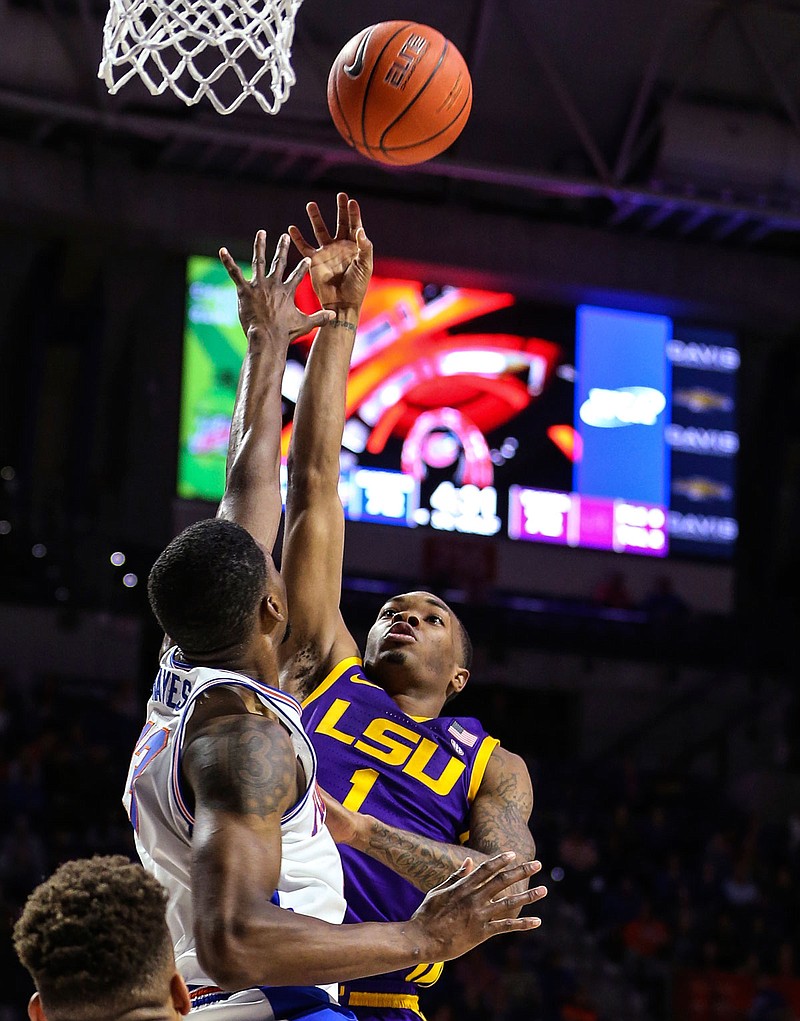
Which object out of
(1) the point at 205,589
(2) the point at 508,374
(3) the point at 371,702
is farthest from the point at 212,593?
(2) the point at 508,374

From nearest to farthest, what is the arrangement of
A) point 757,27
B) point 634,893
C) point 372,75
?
point 372,75
point 634,893
point 757,27

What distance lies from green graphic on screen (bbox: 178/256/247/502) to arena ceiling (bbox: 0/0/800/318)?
36.4 inches

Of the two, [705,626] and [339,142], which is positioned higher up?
[339,142]

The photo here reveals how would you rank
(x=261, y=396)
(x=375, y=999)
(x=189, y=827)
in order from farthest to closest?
(x=261, y=396) → (x=375, y=999) → (x=189, y=827)

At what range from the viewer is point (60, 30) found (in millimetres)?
12008

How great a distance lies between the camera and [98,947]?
203 centimetres

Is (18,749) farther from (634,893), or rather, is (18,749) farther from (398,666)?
(398,666)

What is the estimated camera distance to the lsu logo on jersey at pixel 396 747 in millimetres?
3898

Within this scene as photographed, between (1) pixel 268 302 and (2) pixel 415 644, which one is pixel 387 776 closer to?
(2) pixel 415 644

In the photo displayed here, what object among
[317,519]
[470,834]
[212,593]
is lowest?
[470,834]

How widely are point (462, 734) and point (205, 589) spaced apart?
5.06 feet

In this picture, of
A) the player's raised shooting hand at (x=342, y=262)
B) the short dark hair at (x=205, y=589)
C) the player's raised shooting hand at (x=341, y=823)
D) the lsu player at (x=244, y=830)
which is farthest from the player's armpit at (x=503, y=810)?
the player's raised shooting hand at (x=342, y=262)

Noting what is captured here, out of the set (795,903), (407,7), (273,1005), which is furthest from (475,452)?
(273,1005)

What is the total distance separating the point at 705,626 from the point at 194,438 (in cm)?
556
